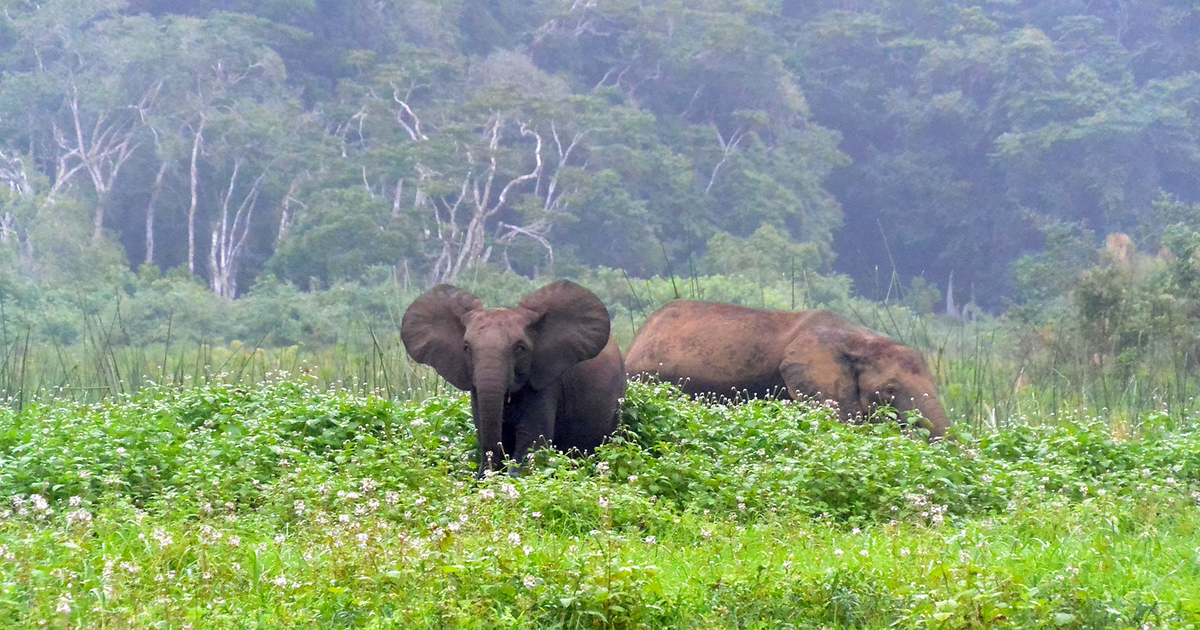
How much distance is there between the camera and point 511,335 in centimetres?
844

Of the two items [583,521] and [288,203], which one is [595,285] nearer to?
[288,203]

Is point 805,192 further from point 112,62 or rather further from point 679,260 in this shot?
point 112,62

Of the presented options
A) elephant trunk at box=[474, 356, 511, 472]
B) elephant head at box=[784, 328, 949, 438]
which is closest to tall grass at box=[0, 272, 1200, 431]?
elephant head at box=[784, 328, 949, 438]

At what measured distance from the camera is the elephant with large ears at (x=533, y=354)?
8.52 metres

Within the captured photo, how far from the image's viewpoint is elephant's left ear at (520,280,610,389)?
8.73 m

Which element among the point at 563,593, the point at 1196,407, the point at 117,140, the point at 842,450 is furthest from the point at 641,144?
the point at 563,593

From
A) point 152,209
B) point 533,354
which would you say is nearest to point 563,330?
point 533,354

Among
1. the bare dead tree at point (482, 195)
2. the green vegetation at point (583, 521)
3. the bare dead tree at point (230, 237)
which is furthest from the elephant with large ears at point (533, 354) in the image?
the bare dead tree at point (230, 237)

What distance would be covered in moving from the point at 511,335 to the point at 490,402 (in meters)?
0.50

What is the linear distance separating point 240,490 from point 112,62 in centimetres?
3510

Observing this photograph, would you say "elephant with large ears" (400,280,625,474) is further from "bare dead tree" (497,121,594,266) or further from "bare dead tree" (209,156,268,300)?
"bare dead tree" (209,156,268,300)

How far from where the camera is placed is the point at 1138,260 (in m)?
24.5

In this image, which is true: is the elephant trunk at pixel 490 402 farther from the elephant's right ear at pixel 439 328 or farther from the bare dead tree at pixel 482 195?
the bare dead tree at pixel 482 195

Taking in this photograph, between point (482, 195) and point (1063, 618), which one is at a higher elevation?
point (1063, 618)
